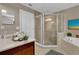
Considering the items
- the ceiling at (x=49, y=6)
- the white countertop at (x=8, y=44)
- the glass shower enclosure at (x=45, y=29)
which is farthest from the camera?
the glass shower enclosure at (x=45, y=29)

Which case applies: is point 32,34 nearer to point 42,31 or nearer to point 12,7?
point 42,31

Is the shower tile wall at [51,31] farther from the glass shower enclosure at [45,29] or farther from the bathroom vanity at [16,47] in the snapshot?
the bathroom vanity at [16,47]

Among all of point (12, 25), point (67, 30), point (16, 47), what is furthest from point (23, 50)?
point (67, 30)

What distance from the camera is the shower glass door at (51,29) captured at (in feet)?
5.40

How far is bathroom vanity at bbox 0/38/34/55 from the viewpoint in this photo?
1.36 meters

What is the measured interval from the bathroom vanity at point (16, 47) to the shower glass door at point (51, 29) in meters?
0.28

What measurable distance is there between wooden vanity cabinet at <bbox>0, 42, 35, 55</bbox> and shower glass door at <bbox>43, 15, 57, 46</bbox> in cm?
26

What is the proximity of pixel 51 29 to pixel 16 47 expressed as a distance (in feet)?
2.27

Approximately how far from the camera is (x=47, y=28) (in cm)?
167

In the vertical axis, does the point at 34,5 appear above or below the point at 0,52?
above

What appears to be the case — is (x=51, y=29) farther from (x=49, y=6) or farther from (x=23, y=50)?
(x=23, y=50)

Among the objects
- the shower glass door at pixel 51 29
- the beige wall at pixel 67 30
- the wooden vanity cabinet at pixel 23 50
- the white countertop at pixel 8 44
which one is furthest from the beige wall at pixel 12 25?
the beige wall at pixel 67 30
